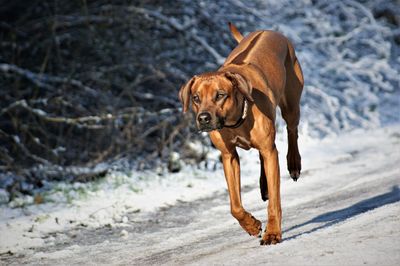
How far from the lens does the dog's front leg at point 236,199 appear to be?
4961 mm

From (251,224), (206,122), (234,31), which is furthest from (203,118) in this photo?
(234,31)

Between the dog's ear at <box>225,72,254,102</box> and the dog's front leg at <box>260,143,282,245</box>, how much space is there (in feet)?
1.59

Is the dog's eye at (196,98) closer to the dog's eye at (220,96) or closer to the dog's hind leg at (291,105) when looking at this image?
the dog's eye at (220,96)

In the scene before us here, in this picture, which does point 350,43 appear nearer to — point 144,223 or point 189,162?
point 189,162

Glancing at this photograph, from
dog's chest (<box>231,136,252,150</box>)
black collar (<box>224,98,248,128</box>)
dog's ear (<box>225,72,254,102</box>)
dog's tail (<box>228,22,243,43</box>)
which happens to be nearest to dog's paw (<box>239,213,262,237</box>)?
dog's chest (<box>231,136,252,150</box>)

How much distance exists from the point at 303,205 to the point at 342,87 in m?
7.27

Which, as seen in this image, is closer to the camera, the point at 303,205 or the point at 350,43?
the point at 303,205

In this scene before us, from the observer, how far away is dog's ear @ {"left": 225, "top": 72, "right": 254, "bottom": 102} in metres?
4.71

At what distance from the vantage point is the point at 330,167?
8.84m

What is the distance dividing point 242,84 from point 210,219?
7.18ft

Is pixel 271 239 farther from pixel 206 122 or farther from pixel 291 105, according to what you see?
pixel 291 105

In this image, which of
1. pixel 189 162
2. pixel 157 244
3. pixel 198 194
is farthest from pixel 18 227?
pixel 189 162

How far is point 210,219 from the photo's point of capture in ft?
21.6

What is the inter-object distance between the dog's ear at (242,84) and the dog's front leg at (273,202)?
486mm
